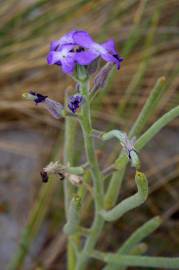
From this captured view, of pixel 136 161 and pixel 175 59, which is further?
pixel 175 59

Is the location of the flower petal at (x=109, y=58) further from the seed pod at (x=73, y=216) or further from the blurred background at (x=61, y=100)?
the blurred background at (x=61, y=100)

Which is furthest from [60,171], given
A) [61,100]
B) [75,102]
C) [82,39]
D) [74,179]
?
[61,100]

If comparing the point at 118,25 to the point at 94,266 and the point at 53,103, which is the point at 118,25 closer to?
the point at 94,266

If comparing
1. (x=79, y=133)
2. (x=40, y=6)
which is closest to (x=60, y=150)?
(x=79, y=133)

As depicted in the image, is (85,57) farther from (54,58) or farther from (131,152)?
(131,152)

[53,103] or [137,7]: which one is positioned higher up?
[137,7]

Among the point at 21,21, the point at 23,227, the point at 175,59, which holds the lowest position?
the point at 23,227

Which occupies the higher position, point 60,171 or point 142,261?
point 60,171

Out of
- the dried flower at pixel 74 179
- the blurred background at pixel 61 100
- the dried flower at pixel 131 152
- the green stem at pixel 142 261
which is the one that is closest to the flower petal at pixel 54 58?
the dried flower at pixel 131 152
